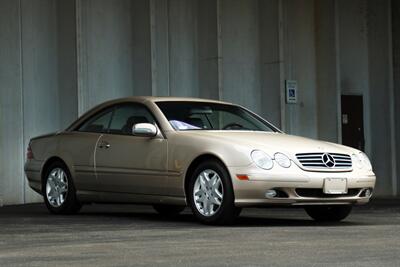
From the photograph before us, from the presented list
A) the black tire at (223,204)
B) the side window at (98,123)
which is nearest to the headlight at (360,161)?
the black tire at (223,204)

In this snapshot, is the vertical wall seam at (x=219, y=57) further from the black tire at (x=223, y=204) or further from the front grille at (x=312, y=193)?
the front grille at (x=312, y=193)

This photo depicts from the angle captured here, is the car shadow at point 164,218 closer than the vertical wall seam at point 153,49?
Yes

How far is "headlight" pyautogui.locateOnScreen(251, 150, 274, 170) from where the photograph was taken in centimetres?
915

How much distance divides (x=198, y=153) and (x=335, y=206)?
177 centimetres

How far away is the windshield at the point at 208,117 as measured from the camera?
1020cm

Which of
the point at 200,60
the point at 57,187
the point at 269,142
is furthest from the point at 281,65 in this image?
the point at 269,142

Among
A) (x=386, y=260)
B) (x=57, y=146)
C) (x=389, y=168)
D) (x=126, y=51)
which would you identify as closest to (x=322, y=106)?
(x=389, y=168)

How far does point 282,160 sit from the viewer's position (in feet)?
30.2

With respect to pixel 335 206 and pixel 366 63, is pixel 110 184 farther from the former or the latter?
pixel 366 63

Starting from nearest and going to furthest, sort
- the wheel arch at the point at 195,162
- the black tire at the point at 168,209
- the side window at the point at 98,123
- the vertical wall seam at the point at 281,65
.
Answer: the wheel arch at the point at 195,162, the side window at the point at 98,123, the black tire at the point at 168,209, the vertical wall seam at the point at 281,65

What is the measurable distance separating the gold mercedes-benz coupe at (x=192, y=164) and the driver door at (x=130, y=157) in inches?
0.5

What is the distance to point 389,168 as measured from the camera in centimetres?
1928

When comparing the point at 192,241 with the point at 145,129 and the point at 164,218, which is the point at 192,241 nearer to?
the point at 145,129

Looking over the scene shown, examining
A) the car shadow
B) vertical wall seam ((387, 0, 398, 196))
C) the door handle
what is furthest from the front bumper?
vertical wall seam ((387, 0, 398, 196))
